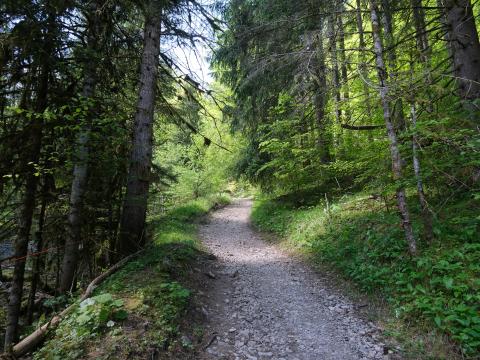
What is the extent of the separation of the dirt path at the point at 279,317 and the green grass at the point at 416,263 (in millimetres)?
651

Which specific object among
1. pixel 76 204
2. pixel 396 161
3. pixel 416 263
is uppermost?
pixel 396 161

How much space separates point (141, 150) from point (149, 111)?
3.15ft

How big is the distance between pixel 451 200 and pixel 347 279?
2620 mm

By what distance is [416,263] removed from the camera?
16.6 ft

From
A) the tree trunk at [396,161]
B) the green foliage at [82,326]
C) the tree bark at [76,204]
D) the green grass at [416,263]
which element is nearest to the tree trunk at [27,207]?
the tree bark at [76,204]

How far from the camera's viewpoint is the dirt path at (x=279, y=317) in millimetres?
4176

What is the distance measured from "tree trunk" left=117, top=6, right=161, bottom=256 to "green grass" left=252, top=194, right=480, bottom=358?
458cm

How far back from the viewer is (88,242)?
24.7 feet

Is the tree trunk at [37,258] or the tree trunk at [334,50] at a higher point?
the tree trunk at [334,50]

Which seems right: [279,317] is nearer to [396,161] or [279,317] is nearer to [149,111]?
[396,161]

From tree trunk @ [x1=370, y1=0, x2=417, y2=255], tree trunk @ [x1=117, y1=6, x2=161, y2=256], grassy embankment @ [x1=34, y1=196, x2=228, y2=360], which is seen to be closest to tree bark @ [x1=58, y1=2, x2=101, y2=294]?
tree trunk @ [x1=117, y1=6, x2=161, y2=256]

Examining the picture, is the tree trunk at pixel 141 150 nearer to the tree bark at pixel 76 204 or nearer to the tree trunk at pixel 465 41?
the tree bark at pixel 76 204

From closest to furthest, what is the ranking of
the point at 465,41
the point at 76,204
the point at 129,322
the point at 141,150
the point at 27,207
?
the point at 129,322, the point at 27,207, the point at 465,41, the point at 76,204, the point at 141,150

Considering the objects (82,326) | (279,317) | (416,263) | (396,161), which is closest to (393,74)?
(396,161)
